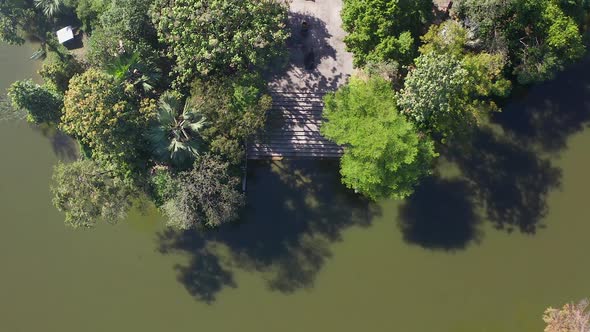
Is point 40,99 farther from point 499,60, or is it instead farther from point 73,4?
point 499,60

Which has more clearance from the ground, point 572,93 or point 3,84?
point 572,93

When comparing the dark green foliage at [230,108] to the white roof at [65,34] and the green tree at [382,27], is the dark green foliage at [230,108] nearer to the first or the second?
the green tree at [382,27]

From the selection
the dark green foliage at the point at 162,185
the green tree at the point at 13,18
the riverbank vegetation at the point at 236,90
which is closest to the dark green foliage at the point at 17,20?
the green tree at the point at 13,18

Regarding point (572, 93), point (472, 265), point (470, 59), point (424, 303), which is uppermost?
point (572, 93)

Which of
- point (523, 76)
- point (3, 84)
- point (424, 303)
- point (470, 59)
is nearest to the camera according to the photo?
point (470, 59)

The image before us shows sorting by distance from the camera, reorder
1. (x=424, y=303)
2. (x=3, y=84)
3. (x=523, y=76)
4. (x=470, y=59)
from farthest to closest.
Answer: (x=3, y=84) → (x=424, y=303) → (x=523, y=76) → (x=470, y=59)

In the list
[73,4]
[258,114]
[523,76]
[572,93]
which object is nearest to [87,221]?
[258,114]

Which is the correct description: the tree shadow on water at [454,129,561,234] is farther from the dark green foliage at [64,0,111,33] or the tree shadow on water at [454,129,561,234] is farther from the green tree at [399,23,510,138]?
the dark green foliage at [64,0,111,33]

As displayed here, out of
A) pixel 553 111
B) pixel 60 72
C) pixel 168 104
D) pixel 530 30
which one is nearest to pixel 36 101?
pixel 60 72
